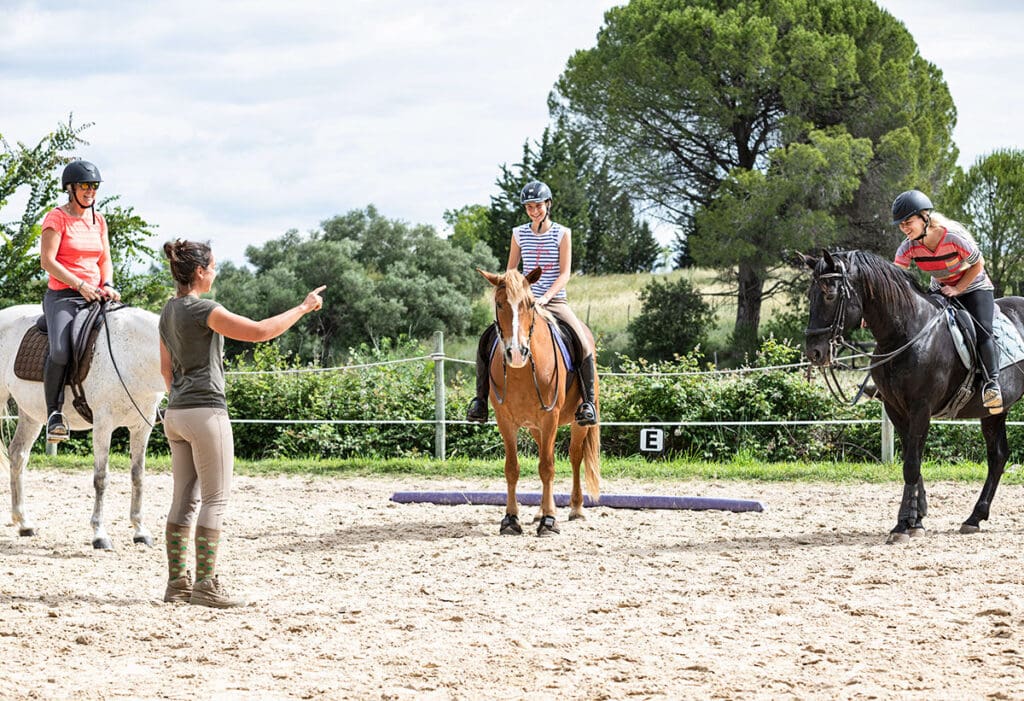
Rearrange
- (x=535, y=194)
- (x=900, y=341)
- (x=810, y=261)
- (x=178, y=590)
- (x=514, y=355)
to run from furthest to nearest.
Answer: (x=535, y=194)
(x=900, y=341)
(x=810, y=261)
(x=514, y=355)
(x=178, y=590)

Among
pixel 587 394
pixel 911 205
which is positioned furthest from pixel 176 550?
pixel 911 205

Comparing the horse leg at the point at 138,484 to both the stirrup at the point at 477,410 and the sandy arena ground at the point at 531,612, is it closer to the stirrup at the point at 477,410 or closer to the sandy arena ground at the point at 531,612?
the sandy arena ground at the point at 531,612

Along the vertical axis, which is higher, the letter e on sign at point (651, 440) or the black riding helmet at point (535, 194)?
the black riding helmet at point (535, 194)

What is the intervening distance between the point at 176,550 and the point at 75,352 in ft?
7.81

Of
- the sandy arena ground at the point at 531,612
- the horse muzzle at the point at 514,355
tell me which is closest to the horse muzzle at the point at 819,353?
the sandy arena ground at the point at 531,612

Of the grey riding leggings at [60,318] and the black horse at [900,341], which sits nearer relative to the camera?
the grey riding leggings at [60,318]

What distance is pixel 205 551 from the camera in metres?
5.56

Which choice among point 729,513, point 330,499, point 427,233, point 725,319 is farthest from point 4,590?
point 427,233

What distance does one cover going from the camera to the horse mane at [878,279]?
25.1ft

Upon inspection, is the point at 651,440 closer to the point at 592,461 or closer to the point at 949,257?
the point at 592,461

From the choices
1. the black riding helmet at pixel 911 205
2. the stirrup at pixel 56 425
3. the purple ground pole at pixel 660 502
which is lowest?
the purple ground pole at pixel 660 502

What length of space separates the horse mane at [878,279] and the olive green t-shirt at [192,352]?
4547mm

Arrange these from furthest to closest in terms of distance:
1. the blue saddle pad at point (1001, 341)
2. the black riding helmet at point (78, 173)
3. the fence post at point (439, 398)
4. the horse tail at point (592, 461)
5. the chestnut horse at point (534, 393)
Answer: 1. the fence post at point (439, 398)
2. the horse tail at point (592, 461)
3. the blue saddle pad at point (1001, 341)
4. the chestnut horse at point (534, 393)
5. the black riding helmet at point (78, 173)

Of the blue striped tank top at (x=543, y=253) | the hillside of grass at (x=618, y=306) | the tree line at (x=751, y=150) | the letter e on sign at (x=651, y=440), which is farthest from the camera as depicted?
the hillside of grass at (x=618, y=306)
